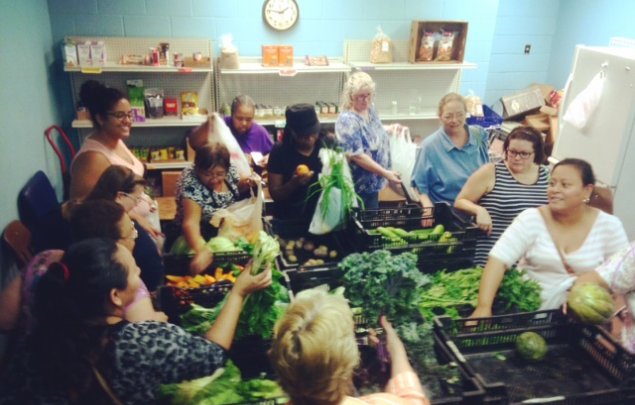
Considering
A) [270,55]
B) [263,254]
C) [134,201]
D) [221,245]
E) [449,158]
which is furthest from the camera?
[270,55]

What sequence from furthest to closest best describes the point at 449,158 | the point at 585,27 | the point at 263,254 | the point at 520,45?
1. the point at 520,45
2. the point at 585,27
3. the point at 449,158
4. the point at 263,254

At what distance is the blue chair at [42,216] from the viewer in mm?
3303

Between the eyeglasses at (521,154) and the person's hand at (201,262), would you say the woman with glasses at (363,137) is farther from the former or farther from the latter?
the person's hand at (201,262)

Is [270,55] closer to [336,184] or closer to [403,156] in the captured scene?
[403,156]

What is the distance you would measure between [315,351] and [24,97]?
3.81 m

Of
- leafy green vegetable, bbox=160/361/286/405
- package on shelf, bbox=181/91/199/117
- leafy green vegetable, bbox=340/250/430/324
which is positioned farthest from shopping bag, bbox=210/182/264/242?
package on shelf, bbox=181/91/199/117

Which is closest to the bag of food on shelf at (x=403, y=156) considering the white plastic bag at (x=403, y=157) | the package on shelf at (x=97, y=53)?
the white plastic bag at (x=403, y=157)

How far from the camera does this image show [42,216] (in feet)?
11.9

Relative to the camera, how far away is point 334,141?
336 cm

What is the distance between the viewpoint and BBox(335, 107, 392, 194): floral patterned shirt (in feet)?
11.9

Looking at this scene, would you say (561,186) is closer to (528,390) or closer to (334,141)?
(528,390)

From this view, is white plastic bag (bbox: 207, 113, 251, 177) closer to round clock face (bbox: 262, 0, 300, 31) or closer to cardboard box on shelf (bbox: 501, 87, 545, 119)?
round clock face (bbox: 262, 0, 300, 31)

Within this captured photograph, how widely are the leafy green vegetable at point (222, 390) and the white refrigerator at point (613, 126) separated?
3.55 m

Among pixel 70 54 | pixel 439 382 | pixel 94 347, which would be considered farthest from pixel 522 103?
pixel 94 347
